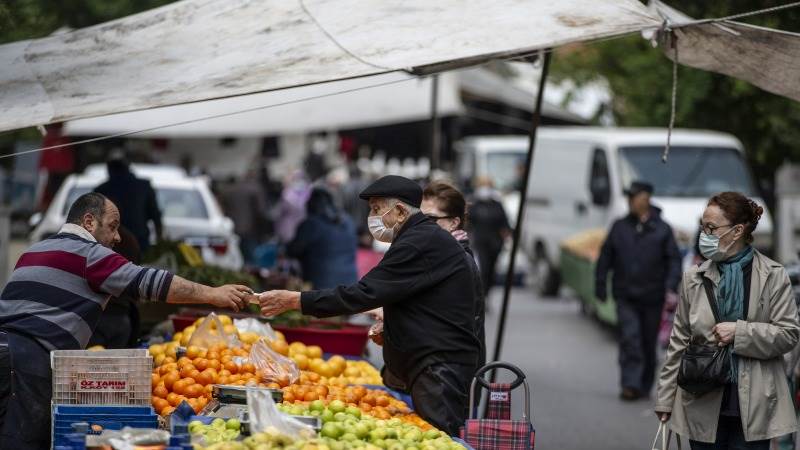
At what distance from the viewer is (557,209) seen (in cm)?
2264

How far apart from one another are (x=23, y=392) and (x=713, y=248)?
357 centimetres

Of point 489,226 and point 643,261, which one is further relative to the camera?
point 489,226

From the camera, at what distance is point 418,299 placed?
6910 millimetres

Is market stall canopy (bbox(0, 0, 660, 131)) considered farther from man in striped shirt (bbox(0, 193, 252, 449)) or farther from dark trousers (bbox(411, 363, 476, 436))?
dark trousers (bbox(411, 363, 476, 436))

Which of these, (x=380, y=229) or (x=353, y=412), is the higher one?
(x=380, y=229)

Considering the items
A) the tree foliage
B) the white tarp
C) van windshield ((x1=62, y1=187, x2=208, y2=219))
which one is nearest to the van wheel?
the tree foliage

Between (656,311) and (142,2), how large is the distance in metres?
16.4

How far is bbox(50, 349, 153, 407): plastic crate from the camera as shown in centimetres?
638

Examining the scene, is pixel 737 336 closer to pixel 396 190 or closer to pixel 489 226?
pixel 396 190

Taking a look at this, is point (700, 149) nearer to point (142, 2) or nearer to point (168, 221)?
point (168, 221)

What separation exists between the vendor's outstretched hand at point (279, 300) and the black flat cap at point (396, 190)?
2.14ft

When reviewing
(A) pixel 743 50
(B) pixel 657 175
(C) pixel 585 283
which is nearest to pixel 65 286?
(A) pixel 743 50

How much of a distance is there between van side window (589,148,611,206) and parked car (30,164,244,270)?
5187 millimetres

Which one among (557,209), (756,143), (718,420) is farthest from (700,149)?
(718,420)
